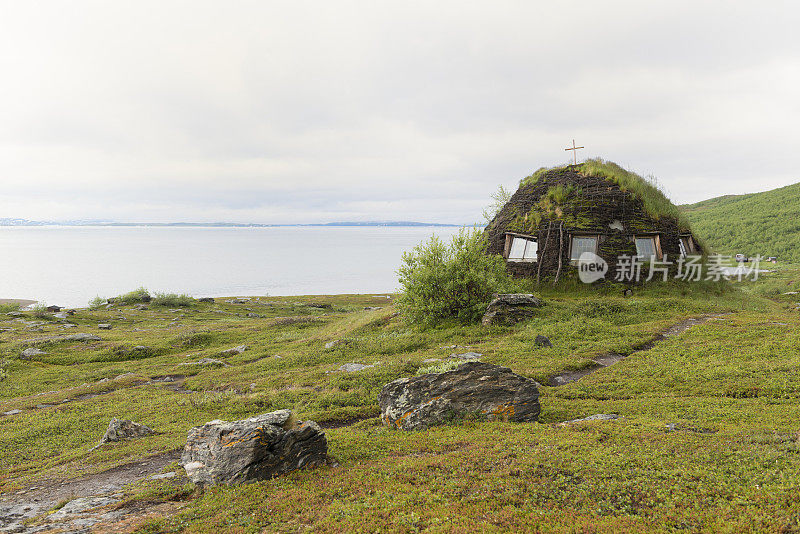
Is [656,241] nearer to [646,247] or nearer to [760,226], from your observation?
[646,247]

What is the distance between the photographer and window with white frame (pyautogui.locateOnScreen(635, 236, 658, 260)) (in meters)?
39.5

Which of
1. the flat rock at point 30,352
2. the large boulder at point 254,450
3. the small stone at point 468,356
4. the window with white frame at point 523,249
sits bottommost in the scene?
the flat rock at point 30,352

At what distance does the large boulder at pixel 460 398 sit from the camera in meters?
15.1

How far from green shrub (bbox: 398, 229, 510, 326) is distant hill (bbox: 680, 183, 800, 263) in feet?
285

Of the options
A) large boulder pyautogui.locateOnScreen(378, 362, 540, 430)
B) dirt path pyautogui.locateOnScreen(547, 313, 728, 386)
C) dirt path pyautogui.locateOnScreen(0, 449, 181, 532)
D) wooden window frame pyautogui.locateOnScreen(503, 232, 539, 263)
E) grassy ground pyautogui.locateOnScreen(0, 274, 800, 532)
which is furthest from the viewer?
wooden window frame pyautogui.locateOnScreen(503, 232, 539, 263)

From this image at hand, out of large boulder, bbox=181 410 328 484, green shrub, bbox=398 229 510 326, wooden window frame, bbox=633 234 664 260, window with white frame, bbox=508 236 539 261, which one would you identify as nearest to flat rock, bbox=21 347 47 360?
green shrub, bbox=398 229 510 326

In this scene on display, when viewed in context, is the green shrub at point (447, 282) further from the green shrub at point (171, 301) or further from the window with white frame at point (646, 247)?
the green shrub at point (171, 301)

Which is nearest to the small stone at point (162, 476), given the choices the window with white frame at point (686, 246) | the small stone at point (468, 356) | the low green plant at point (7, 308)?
the small stone at point (468, 356)

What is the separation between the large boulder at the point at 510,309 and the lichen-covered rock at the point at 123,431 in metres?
22.9

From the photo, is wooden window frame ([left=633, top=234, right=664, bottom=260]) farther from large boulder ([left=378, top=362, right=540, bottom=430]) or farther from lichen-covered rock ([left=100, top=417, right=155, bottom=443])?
lichen-covered rock ([left=100, top=417, right=155, bottom=443])

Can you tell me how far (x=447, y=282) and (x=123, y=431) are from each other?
23770 mm

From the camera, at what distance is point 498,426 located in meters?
14.2

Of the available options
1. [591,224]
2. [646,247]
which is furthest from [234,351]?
[646,247]

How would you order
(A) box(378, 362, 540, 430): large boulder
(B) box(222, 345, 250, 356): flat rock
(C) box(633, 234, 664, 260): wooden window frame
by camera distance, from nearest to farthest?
(A) box(378, 362, 540, 430): large boulder, (B) box(222, 345, 250, 356): flat rock, (C) box(633, 234, 664, 260): wooden window frame
